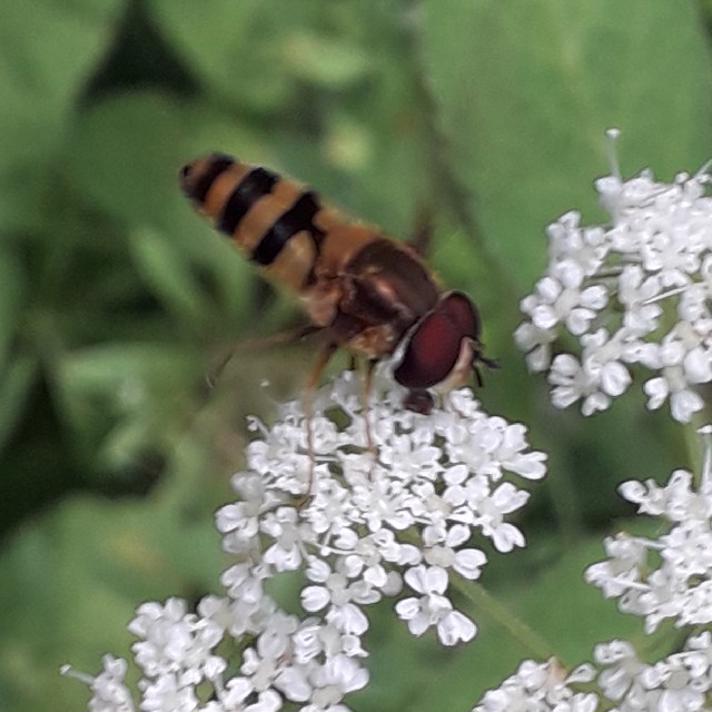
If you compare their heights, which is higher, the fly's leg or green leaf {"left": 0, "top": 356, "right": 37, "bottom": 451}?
green leaf {"left": 0, "top": 356, "right": 37, "bottom": 451}

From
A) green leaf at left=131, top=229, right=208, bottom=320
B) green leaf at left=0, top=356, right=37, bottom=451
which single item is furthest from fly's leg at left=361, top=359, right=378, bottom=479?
green leaf at left=0, top=356, right=37, bottom=451

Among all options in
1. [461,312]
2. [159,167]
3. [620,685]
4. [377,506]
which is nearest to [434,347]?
[461,312]

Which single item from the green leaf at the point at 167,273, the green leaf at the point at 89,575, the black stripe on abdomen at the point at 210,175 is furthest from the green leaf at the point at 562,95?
the green leaf at the point at 89,575

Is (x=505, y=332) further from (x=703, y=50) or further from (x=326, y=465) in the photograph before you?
(x=326, y=465)

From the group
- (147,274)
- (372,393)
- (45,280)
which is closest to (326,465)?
(372,393)

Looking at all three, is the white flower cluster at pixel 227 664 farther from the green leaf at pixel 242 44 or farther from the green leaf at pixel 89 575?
the green leaf at pixel 242 44

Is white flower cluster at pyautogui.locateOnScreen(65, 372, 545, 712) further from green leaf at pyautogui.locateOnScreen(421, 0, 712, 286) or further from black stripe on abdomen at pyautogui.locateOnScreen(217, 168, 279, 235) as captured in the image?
green leaf at pyautogui.locateOnScreen(421, 0, 712, 286)
